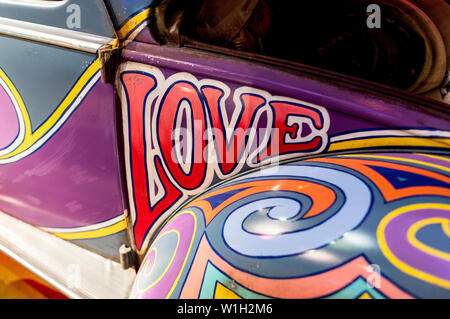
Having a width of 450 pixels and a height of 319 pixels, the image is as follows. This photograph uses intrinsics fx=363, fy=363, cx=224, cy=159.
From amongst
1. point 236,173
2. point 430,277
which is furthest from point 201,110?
point 430,277

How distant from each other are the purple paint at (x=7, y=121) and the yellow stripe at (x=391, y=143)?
1.07 meters

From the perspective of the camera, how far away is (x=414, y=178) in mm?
671

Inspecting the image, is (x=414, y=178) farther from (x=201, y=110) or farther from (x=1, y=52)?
(x=1, y=52)

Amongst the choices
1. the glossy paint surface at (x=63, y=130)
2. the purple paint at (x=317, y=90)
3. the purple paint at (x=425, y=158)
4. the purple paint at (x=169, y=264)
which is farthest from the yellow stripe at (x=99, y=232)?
the purple paint at (x=425, y=158)

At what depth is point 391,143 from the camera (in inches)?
31.1

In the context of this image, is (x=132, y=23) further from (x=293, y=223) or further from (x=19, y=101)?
(x=293, y=223)

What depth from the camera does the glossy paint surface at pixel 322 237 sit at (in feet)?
1.80

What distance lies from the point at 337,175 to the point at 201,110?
1.28ft

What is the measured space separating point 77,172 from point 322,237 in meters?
0.84

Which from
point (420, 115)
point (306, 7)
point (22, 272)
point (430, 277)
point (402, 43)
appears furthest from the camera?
point (22, 272)

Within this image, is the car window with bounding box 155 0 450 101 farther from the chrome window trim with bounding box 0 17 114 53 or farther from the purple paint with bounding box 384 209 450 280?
the purple paint with bounding box 384 209 450 280

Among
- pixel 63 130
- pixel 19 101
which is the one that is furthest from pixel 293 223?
pixel 19 101

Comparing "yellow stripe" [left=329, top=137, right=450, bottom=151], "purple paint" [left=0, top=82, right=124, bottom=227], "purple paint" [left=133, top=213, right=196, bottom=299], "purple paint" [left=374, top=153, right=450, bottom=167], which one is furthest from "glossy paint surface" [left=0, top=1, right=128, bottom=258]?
"purple paint" [left=374, top=153, right=450, bottom=167]

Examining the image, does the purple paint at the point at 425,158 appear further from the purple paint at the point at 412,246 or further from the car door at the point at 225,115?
the purple paint at the point at 412,246
